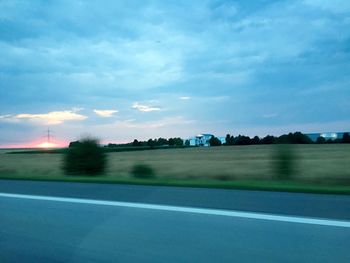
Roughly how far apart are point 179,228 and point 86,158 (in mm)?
15076

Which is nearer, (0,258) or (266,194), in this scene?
(0,258)

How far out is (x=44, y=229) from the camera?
6.48 metres

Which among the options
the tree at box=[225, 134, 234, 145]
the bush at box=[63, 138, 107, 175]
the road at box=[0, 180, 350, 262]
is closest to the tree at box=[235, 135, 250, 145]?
the tree at box=[225, 134, 234, 145]

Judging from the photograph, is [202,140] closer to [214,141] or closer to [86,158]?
[214,141]

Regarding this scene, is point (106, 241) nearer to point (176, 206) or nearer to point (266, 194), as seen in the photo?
point (176, 206)

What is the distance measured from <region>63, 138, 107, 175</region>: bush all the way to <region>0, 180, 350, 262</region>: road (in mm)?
11366

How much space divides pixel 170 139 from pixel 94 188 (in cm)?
6629

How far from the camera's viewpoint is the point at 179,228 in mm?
6051

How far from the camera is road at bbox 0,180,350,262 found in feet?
16.4

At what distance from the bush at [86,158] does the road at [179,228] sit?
447 inches

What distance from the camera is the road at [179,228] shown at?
4.99 metres

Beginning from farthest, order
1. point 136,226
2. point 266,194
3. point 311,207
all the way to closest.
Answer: point 266,194 → point 311,207 → point 136,226

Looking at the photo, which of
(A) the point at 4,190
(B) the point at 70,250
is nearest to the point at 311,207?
(B) the point at 70,250

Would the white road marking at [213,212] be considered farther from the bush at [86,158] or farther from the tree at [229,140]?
the tree at [229,140]
